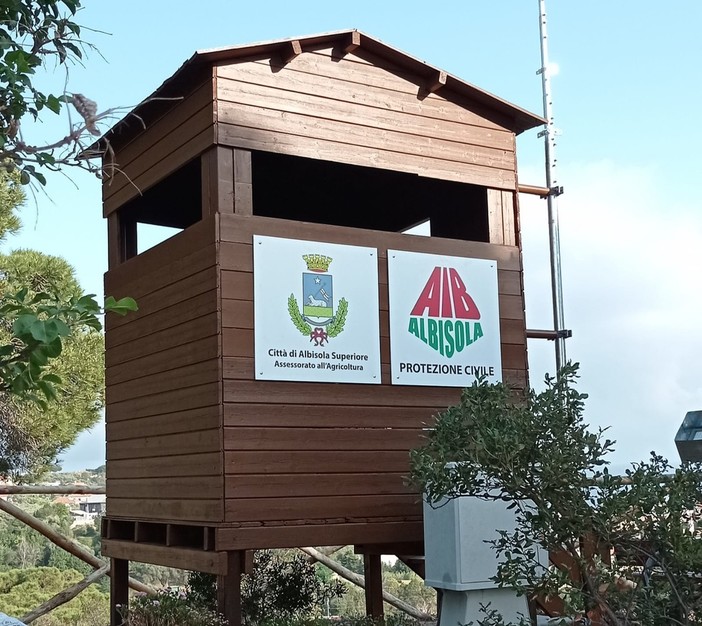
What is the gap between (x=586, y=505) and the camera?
5.55 m

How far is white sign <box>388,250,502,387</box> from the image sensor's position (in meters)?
8.02

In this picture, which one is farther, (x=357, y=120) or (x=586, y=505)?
(x=357, y=120)

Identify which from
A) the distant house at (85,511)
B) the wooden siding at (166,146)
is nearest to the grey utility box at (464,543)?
the wooden siding at (166,146)

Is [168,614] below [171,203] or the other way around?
below

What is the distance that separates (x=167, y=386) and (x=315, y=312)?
145 cm

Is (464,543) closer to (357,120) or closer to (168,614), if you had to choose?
(168,614)

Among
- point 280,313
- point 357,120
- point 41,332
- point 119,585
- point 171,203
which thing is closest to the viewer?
point 41,332

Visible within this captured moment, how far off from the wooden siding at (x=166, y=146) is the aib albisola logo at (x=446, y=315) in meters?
2.19

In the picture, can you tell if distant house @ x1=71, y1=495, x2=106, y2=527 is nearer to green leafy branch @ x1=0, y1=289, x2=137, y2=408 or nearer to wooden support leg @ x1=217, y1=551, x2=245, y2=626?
wooden support leg @ x1=217, y1=551, x2=245, y2=626

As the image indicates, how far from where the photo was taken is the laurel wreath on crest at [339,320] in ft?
25.1

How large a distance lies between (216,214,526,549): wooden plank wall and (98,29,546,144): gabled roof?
130cm

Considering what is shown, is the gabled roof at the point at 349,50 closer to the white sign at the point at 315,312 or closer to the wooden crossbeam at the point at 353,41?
the wooden crossbeam at the point at 353,41

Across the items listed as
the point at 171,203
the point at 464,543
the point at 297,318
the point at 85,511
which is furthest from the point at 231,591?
the point at 85,511

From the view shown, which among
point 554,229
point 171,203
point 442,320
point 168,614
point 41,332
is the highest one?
point 171,203
